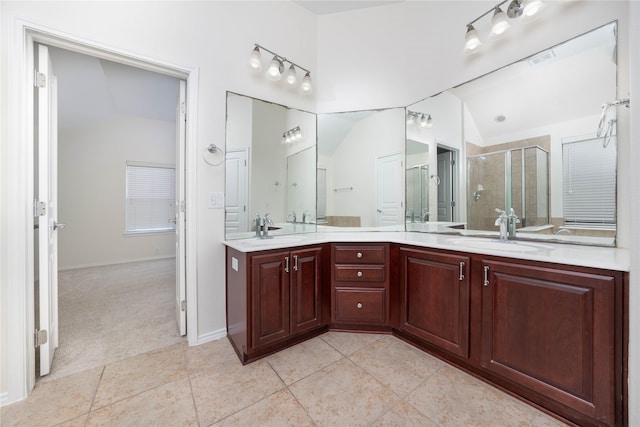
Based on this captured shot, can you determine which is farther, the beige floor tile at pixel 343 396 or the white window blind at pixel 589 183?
the white window blind at pixel 589 183

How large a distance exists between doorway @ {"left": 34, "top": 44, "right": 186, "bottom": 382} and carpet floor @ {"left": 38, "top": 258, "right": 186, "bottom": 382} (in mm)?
28

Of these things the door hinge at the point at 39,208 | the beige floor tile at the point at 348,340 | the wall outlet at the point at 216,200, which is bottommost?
the beige floor tile at the point at 348,340

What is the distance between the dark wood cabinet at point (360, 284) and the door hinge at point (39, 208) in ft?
6.22

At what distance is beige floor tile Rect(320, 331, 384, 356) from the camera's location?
6.03 feet

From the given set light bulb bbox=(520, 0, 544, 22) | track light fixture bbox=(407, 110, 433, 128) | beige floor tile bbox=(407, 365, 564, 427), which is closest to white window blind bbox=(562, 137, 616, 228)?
light bulb bbox=(520, 0, 544, 22)

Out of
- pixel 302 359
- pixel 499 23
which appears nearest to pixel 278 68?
pixel 499 23

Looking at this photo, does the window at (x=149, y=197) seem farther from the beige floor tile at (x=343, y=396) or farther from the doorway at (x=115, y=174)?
the beige floor tile at (x=343, y=396)

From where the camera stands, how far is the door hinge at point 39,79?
1.44 metres

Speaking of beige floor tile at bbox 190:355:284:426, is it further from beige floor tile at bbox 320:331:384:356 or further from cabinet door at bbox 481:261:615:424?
cabinet door at bbox 481:261:615:424

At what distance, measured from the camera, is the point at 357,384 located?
1.46 metres

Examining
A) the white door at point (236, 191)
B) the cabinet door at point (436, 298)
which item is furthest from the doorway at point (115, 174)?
the cabinet door at point (436, 298)

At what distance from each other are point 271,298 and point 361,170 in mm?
1525

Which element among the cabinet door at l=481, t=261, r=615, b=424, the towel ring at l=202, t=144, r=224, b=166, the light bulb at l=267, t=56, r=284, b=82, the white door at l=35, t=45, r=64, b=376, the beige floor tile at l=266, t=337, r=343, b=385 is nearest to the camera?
the cabinet door at l=481, t=261, r=615, b=424

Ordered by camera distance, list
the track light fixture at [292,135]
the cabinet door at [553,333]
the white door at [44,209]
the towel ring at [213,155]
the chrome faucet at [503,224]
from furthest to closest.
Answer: the track light fixture at [292,135] < the towel ring at [213,155] < the chrome faucet at [503,224] < the white door at [44,209] < the cabinet door at [553,333]
